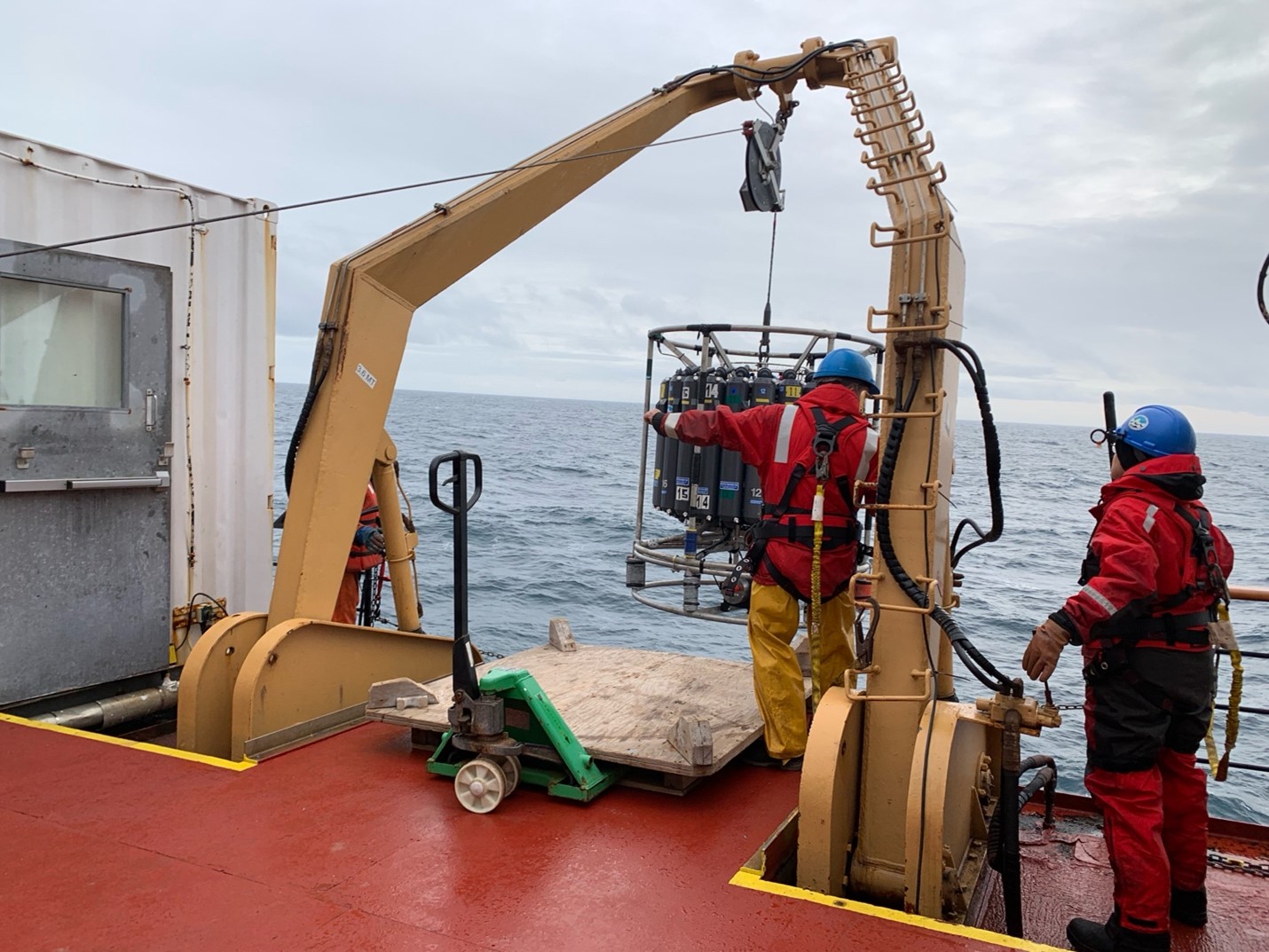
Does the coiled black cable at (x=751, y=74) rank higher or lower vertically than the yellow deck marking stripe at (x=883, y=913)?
higher

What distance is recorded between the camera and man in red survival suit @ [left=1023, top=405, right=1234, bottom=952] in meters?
→ 3.22

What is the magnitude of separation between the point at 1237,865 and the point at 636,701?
275 cm

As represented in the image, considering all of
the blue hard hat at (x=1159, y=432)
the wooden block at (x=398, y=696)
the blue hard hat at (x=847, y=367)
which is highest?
the blue hard hat at (x=847, y=367)

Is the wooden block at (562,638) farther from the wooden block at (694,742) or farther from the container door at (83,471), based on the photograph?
the container door at (83,471)

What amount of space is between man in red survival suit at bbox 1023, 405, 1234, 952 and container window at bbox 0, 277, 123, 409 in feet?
15.9

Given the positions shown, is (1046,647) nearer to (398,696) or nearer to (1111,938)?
(1111,938)

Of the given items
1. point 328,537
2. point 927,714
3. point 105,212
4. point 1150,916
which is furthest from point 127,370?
point 1150,916

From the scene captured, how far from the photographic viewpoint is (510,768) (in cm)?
394

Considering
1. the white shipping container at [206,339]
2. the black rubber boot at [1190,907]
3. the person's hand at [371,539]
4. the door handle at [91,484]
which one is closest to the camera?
the black rubber boot at [1190,907]

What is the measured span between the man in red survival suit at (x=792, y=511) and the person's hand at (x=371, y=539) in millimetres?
3286

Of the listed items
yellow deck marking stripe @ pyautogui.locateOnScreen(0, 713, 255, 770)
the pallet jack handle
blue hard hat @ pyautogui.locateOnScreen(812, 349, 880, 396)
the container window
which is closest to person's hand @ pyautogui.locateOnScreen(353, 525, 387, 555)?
the container window

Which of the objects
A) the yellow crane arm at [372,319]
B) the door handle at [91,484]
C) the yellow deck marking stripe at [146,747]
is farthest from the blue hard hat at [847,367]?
the door handle at [91,484]

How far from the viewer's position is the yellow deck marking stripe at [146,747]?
4.21 m

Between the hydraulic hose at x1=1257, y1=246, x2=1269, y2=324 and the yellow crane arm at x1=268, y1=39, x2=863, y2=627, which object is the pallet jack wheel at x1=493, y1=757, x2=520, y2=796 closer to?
the yellow crane arm at x1=268, y1=39, x2=863, y2=627
